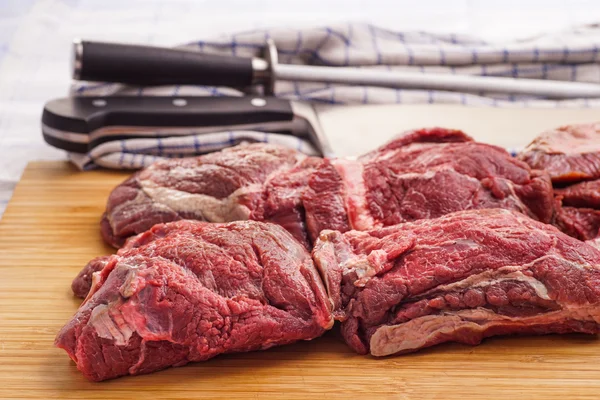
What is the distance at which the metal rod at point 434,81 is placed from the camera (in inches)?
195

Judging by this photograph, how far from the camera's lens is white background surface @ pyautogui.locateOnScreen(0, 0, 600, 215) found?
6246 mm

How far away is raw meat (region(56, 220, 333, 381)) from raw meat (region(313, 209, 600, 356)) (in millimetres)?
146

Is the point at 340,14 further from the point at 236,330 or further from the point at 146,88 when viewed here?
the point at 236,330

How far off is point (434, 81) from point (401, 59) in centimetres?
41

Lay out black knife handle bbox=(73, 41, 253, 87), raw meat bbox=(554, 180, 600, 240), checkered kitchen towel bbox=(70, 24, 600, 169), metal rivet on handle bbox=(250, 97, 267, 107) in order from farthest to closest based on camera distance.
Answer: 1. checkered kitchen towel bbox=(70, 24, 600, 169)
2. metal rivet on handle bbox=(250, 97, 267, 107)
3. black knife handle bbox=(73, 41, 253, 87)
4. raw meat bbox=(554, 180, 600, 240)

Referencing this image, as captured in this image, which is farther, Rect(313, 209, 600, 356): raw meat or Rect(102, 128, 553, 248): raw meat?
Rect(102, 128, 553, 248): raw meat

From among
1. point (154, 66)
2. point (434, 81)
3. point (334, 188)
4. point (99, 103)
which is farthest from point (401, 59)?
point (334, 188)

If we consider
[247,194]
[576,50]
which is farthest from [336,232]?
[576,50]

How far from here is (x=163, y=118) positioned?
15.3ft

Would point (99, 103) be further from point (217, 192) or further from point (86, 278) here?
point (86, 278)

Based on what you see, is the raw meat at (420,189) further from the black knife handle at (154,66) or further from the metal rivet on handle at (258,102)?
the black knife handle at (154,66)

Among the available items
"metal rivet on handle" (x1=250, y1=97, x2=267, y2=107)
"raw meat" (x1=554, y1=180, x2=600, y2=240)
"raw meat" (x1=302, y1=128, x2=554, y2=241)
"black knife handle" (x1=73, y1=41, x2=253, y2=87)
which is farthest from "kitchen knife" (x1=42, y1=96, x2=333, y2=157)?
"raw meat" (x1=554, y1=180, x2=600, y2=240)

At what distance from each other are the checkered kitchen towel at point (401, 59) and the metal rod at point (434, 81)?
54 millimetres

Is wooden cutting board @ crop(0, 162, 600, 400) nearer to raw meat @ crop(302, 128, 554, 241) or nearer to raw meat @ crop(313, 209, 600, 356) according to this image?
raw meat @ crop(313, 209, 600, 356)
